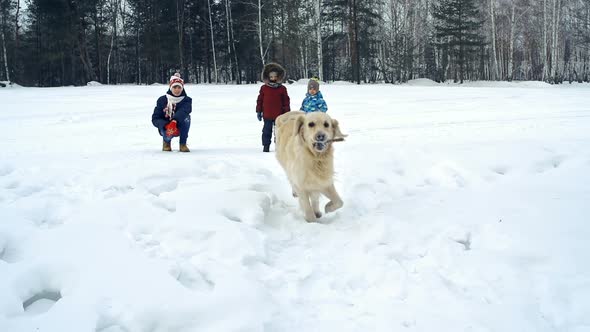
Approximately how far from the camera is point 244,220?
3561 millimetres

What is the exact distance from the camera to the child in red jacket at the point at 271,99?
23.6ft

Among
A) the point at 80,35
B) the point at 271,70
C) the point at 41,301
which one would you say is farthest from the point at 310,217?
the point at 80,35

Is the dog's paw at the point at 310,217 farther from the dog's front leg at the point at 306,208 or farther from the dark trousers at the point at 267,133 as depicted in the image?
the dark trousers at the point at 267,133

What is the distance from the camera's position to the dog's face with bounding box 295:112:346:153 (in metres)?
3.82

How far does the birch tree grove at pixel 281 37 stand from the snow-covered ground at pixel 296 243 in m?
26.0

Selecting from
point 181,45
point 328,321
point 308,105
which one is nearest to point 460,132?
point 308,105

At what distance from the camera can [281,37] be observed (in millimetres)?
31906

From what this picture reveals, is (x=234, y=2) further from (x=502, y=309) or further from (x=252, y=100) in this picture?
(x=502, y=309)

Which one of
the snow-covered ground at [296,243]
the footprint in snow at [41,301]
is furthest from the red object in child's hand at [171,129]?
the footprint in snow at [41,301]

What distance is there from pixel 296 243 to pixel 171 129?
4.25 meters

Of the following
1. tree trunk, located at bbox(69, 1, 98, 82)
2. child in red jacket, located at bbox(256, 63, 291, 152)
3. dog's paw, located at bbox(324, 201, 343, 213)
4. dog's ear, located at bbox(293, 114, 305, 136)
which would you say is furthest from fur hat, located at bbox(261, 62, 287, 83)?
tree trunk, located at bbox(69, 1, 98, 82)

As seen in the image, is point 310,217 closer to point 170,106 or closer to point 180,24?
point 170,106

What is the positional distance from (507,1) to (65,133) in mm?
40139

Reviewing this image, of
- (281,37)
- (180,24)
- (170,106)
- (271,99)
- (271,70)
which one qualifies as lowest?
(170,106)
